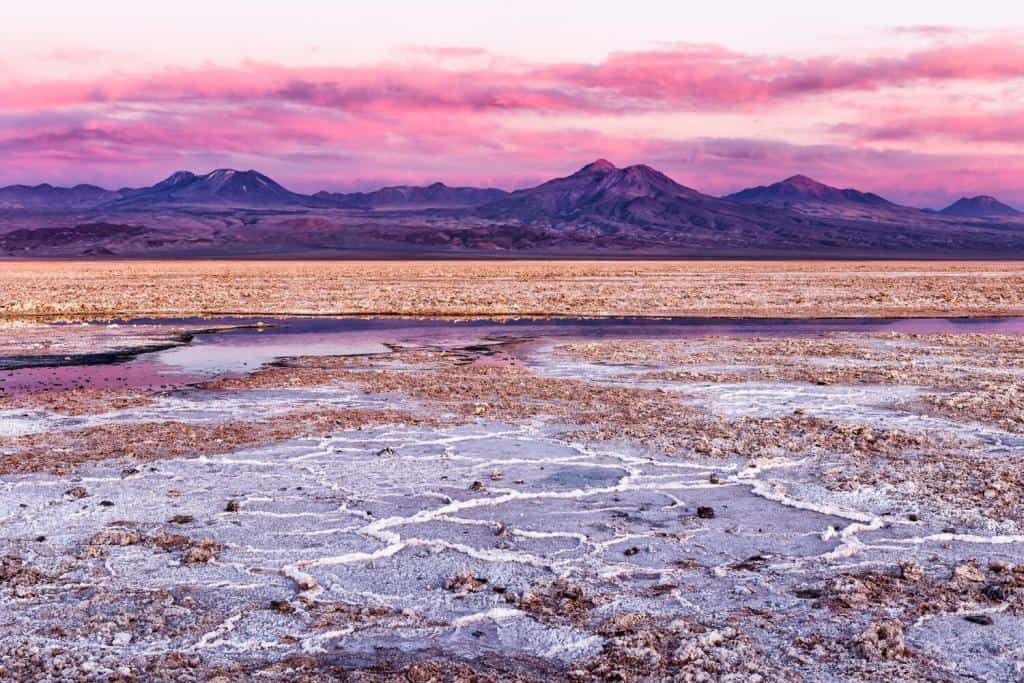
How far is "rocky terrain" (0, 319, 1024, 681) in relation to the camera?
19.2 feet

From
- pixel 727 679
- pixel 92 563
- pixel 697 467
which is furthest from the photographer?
pixel 697 467

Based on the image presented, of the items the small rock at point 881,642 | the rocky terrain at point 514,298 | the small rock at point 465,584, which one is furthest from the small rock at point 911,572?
the rocky terrain at point 514,298

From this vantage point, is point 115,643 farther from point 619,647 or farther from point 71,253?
point 71,253

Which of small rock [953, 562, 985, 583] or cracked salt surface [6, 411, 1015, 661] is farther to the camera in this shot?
small rock [953, 562, 985, 583]

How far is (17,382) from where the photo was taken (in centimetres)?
1681

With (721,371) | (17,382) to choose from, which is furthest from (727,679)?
(17,382)

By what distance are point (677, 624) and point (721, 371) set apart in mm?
11913

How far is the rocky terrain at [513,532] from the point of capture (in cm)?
586

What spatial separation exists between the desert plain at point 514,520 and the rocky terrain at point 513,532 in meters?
0.03

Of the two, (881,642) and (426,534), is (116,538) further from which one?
(881,642)

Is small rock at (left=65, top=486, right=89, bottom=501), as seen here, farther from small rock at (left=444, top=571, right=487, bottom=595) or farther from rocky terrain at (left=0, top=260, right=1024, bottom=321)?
rocky terrain at (left=0, top=260, right=1024, bottom=321)

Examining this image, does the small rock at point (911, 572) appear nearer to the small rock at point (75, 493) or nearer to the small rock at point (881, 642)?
the small rock at point (881, 642)

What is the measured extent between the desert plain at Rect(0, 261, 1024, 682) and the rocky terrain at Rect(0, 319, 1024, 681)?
3cm

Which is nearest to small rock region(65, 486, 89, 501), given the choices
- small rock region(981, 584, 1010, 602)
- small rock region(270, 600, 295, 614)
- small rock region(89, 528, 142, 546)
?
small rock region(89, 528, 142, 546)
